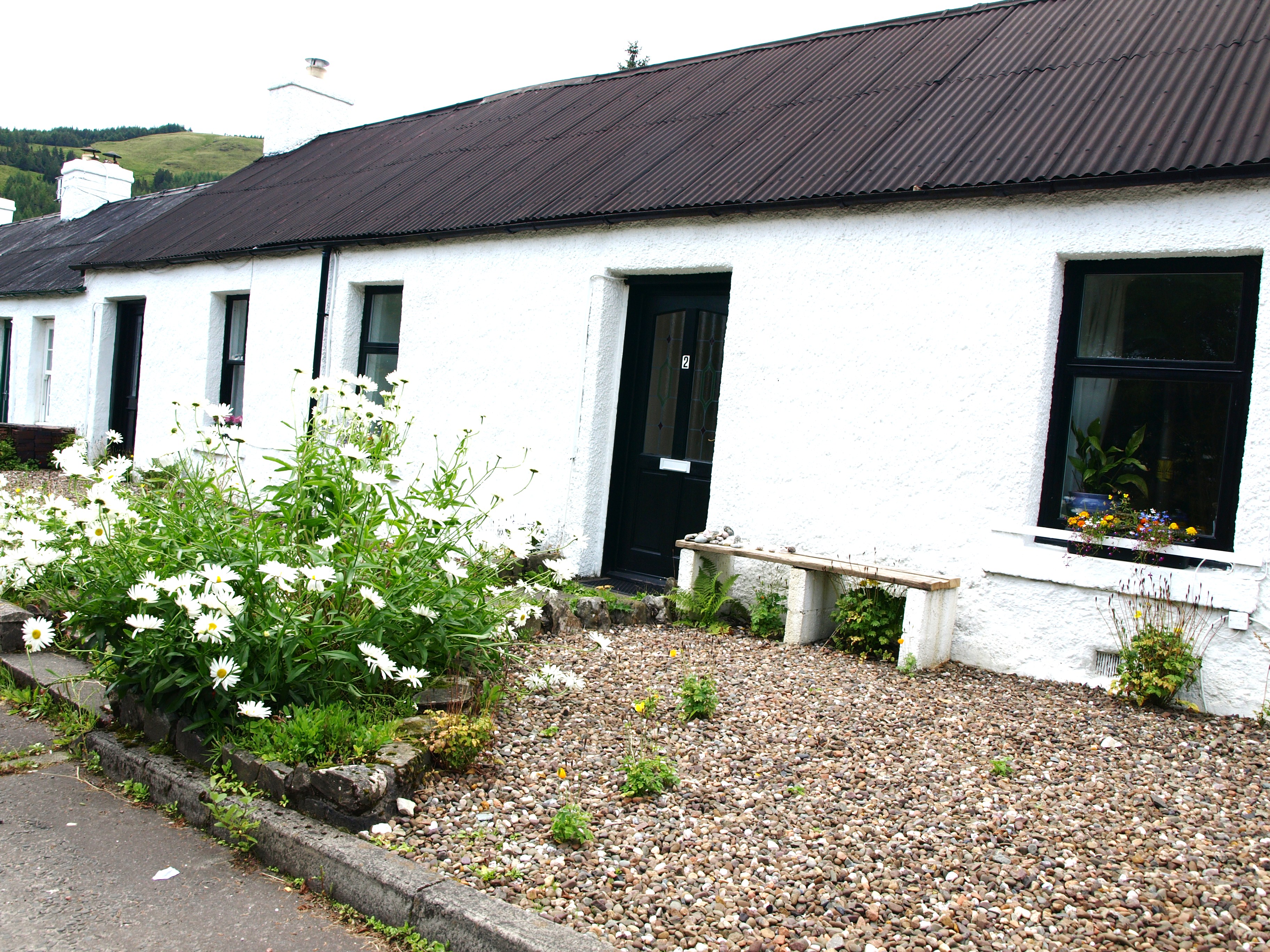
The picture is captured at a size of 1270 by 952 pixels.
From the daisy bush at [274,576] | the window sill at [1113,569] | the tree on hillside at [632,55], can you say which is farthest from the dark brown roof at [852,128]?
→ the tree on hillside at [632,55]

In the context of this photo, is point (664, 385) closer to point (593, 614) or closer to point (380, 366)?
point (593, 614)

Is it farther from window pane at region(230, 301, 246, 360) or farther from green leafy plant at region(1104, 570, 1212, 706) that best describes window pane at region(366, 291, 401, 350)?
green leafy plant at region(1104, 570, 1212, 706)

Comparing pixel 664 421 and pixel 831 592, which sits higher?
pixel 664 421

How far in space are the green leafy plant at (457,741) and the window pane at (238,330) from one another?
31.7 feet

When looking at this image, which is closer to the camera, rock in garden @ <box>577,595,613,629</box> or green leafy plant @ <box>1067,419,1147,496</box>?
green leafy plant @ <box>1067,419,1147,496</box>

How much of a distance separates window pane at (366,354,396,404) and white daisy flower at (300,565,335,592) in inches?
267

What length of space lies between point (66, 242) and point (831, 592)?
699 inches

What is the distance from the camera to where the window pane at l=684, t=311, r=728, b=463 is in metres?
7.45

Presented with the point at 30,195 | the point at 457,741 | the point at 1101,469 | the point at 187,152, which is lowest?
the point at 457,741

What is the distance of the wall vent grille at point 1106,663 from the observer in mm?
5363

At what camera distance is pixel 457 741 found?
375cm

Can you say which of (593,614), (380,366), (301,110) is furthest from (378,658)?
(301,110)

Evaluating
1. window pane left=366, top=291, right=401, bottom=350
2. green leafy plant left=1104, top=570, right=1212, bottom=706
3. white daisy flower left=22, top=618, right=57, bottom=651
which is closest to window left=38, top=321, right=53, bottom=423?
window pane left=366, top=291, right=401, bottom=350

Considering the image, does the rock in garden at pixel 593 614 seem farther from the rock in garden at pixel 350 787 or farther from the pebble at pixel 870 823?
the rock in garden at pixel 350 787
